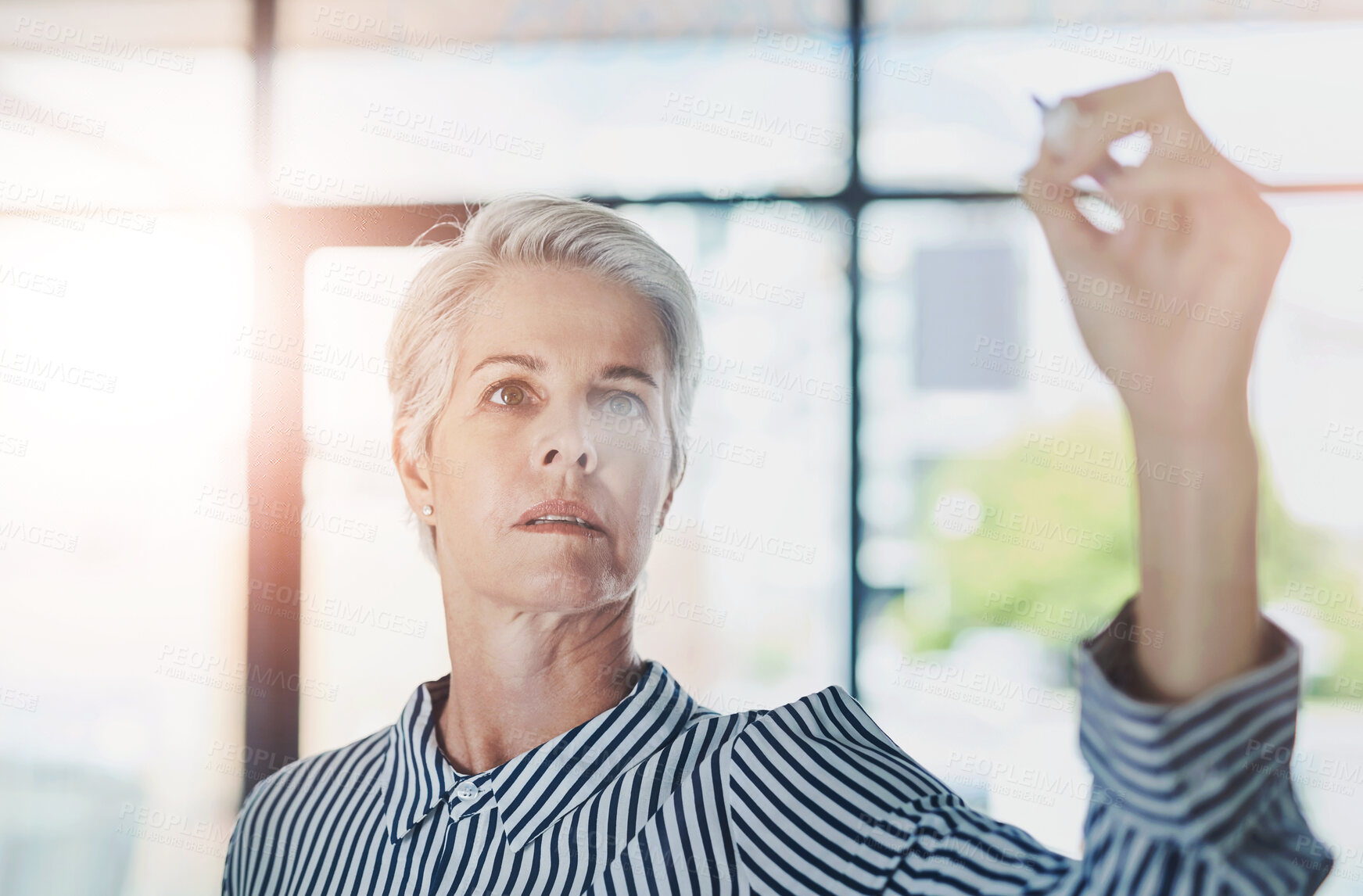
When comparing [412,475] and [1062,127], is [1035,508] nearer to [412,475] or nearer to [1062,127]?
[1062,127]

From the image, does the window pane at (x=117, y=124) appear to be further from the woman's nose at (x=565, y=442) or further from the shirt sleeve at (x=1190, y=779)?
Result: the shirt sleeve at (x=1190, y=779)

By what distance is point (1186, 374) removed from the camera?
21.1 inches

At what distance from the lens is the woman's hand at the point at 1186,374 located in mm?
517

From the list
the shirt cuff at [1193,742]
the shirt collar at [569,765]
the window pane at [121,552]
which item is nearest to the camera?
the shirt cuff at [1193,742]

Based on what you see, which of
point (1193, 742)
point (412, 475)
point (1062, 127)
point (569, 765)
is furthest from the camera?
point (412, 475)

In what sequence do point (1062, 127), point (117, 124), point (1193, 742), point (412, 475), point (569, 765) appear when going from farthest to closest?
point (117, 124) → point (412, 475) → point (569, 765) → point (1062, 127) → point (1193, 742)

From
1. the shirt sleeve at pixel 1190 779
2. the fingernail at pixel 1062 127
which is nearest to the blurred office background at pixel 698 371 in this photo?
the fingernail at pixel 1062 127

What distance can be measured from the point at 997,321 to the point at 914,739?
43 centimetres

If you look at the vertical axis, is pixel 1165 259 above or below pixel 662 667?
above

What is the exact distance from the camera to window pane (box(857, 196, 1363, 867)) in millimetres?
917

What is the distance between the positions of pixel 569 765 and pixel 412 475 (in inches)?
13.0

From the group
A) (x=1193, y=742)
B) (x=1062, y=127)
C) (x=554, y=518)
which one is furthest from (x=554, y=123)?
(x=1193, y=742)

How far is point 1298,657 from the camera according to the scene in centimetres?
51

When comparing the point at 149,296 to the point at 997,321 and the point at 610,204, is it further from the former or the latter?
the point at 997,321
